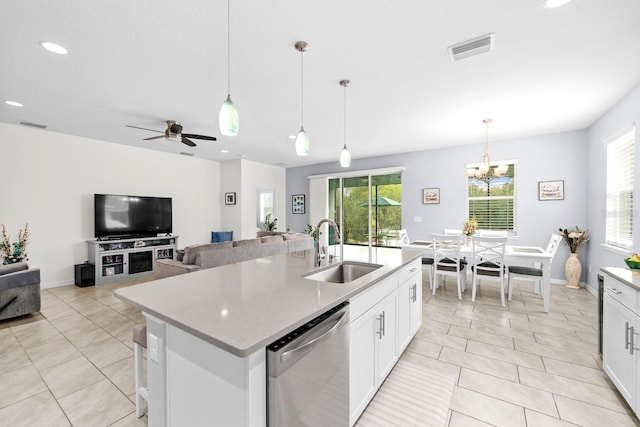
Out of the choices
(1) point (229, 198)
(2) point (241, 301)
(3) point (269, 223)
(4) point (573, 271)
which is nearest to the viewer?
(2) point (241, 301)

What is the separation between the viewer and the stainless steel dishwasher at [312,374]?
0.98m

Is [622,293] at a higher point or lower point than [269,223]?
lower

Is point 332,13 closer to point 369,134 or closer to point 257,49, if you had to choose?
point 257,49

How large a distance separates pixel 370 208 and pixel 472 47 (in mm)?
4797

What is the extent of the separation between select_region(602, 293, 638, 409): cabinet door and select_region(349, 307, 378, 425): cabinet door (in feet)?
5.16

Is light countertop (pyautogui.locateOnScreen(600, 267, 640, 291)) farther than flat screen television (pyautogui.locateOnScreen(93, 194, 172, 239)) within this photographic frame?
No

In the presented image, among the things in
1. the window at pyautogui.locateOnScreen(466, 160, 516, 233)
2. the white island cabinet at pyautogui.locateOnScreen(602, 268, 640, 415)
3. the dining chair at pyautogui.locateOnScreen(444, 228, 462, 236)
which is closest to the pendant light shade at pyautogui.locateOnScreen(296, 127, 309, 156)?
the white island cabinet at pyautogui.locateOnScreen(602, 268, 640, 415)

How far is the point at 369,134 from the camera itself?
187 inches

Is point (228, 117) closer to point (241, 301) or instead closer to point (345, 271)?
point (241, 301)

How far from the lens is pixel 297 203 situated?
7969mm

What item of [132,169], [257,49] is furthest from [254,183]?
[257,49]

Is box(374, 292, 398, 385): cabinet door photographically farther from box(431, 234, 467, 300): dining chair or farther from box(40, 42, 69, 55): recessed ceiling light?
box(40, 42, 69, 55): recessed ceiling light

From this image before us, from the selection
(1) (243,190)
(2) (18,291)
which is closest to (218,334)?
(2) (18,291)

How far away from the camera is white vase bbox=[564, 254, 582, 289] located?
173 inches
